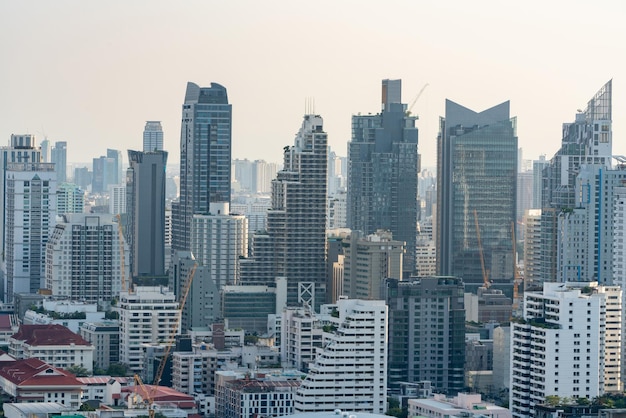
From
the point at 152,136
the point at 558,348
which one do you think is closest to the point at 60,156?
the point at 152,136

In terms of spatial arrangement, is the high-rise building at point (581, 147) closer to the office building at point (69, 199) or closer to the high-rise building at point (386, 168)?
the high-rise building at point (386, 168)

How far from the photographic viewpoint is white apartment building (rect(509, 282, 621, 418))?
108ft

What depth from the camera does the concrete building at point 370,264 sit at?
49.1 m

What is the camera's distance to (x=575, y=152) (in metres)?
51.7

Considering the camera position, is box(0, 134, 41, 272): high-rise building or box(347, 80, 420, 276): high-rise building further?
box(347, 80, 420, 276): high-rise building

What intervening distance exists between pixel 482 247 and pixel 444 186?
3.13m

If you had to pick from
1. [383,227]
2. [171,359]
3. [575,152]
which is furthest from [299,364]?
[383,227]

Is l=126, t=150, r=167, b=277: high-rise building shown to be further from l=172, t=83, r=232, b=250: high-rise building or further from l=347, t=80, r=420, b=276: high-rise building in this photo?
l=347, t=80, r=420, b=276: high-rise building

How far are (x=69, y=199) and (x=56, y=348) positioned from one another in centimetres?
2977

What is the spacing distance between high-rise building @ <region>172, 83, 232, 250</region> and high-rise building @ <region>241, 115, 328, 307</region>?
711 cm

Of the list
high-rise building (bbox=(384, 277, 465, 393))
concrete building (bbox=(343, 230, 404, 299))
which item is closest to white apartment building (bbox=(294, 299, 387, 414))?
high-rise building (bbox=(384, 277, 465, 393))

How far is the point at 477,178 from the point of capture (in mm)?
61844

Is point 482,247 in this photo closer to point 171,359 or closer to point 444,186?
point 444,186

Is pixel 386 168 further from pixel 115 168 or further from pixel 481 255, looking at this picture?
pixel 115 168
